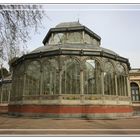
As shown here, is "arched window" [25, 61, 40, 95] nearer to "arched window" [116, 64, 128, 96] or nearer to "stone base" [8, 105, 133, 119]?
"stone base" [8, 105, 133, 119]

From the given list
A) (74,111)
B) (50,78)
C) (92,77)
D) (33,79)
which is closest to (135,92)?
(92,77)

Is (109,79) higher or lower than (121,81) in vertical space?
higher

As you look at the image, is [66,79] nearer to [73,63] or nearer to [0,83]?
[73,63]

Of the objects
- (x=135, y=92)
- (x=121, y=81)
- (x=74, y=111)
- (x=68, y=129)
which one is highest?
(x=121, y=81)

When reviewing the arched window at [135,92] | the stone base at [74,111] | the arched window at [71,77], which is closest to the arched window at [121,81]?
the stone base at [74,111]

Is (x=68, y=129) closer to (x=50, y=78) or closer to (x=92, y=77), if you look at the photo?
(x=50, y=78)

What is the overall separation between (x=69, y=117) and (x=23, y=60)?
22.6 ft

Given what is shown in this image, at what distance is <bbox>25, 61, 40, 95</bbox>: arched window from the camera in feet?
63.7

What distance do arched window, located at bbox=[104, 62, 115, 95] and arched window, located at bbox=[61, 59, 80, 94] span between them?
2.48 metres

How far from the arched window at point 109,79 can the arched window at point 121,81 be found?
885mm

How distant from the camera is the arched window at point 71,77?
60.7ft

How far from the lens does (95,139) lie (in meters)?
8.09

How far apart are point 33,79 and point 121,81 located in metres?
8.13

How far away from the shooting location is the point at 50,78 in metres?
19.0
